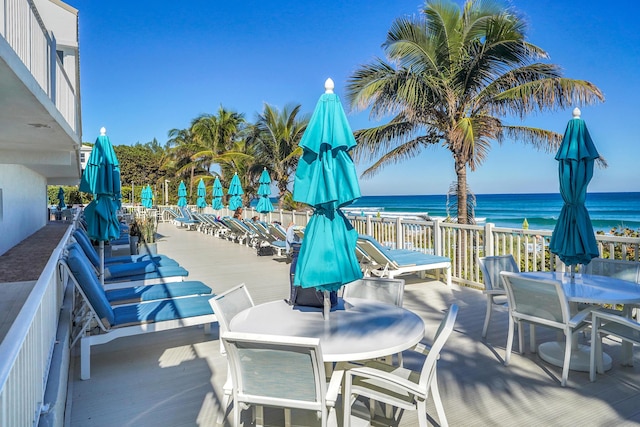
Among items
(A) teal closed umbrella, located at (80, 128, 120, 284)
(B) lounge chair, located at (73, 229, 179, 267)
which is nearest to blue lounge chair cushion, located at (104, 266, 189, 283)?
(A) teal closed umbrella, located at (80, 128, 120, 284)

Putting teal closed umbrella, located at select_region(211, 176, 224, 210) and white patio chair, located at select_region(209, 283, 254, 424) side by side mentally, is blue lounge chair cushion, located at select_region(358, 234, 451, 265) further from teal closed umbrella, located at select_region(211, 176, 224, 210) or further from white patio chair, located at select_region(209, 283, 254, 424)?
teal closed umbrella, located at select_region(211, 176, 224, 210)

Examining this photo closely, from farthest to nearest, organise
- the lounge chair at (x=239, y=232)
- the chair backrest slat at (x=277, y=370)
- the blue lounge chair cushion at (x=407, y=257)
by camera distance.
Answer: the lounge chair at (x=239, y=232) < the blue lounge chair cushion at (x=407, y=257) < the chair backrest slat at (x=277, y=370)

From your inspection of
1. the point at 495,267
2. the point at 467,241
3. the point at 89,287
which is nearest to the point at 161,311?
the point at 89,287

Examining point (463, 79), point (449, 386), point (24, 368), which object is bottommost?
point (449, 386)

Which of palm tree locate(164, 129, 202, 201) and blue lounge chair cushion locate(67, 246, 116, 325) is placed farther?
palm tree locate(164, 129, 202, 201)

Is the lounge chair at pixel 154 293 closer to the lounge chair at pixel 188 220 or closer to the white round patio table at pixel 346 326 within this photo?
the white round patio table at pixel 346 326

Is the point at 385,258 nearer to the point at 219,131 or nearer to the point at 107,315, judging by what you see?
the point at 107,315

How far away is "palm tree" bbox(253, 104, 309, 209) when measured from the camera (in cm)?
1936

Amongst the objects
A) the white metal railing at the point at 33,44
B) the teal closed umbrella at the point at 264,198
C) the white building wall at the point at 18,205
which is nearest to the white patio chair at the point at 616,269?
the white metal railing at the point at 33,44

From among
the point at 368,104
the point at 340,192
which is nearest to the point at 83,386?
the point at 340,192

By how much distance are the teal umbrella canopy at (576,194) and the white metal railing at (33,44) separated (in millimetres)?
5468

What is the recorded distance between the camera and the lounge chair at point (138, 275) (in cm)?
593

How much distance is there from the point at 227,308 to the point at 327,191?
3.89ft

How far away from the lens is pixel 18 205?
12.0m
